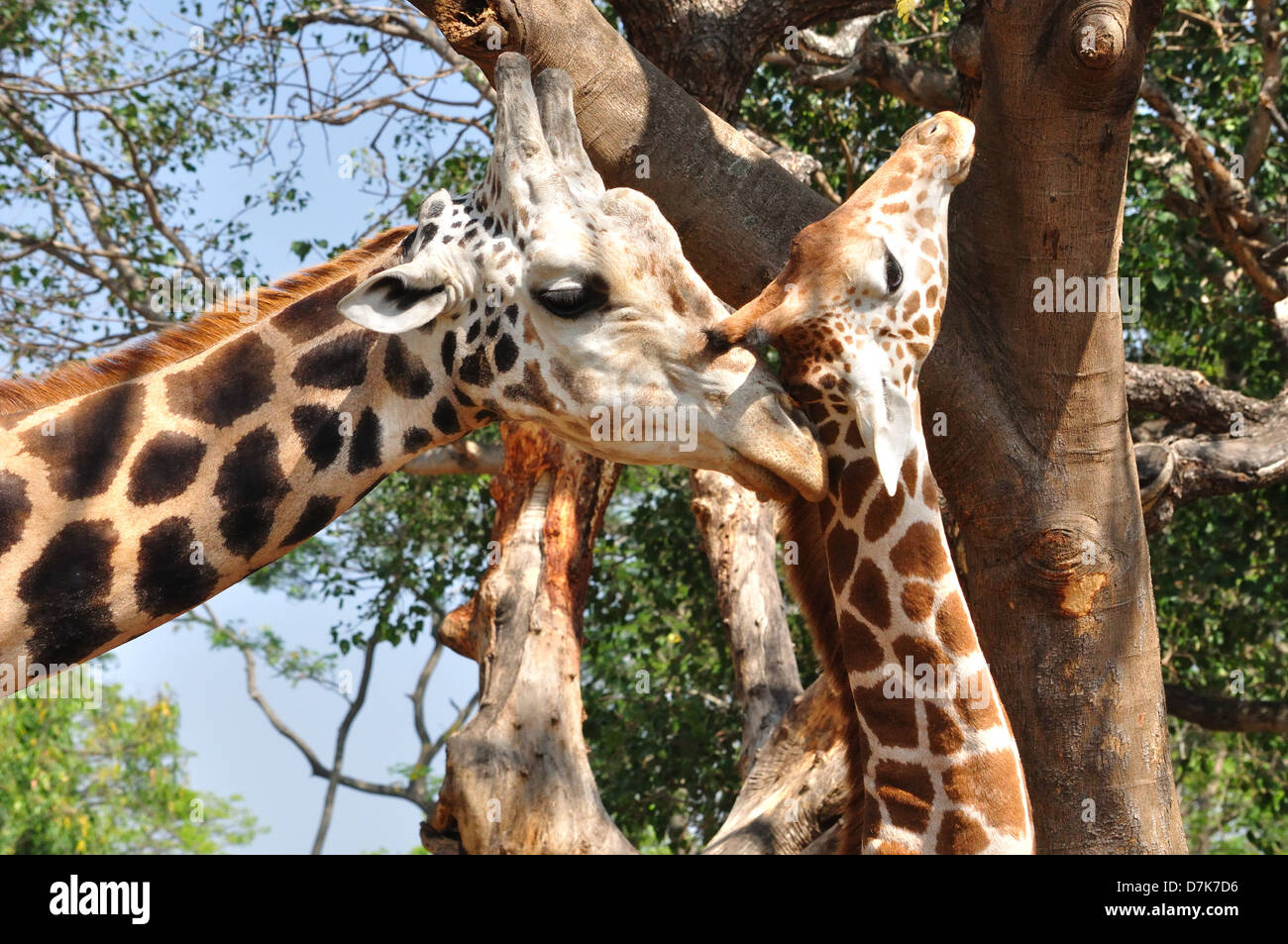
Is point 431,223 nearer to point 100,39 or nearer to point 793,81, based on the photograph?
point 793,81

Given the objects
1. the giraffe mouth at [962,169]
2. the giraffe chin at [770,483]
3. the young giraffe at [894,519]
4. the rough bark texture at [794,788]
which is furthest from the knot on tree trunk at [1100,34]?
the rough bark texture at [794,788]

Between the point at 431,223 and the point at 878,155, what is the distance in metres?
6.87

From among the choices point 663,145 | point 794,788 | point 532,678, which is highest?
point 663,145

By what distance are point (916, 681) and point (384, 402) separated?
1.54 metres

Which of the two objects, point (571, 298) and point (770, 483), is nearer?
point (571, 298)

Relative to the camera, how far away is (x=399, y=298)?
3.09 m

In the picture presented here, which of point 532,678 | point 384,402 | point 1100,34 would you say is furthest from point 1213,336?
point 384,402

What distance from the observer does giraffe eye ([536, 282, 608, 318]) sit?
308 cm

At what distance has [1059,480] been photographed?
4.10 metres

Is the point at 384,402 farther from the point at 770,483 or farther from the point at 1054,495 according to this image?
the point at 1054,495

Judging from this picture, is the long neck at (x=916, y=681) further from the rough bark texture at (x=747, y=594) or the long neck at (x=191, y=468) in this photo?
the rough bark texture at (x=747, y=594)

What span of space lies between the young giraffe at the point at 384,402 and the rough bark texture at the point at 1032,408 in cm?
81
